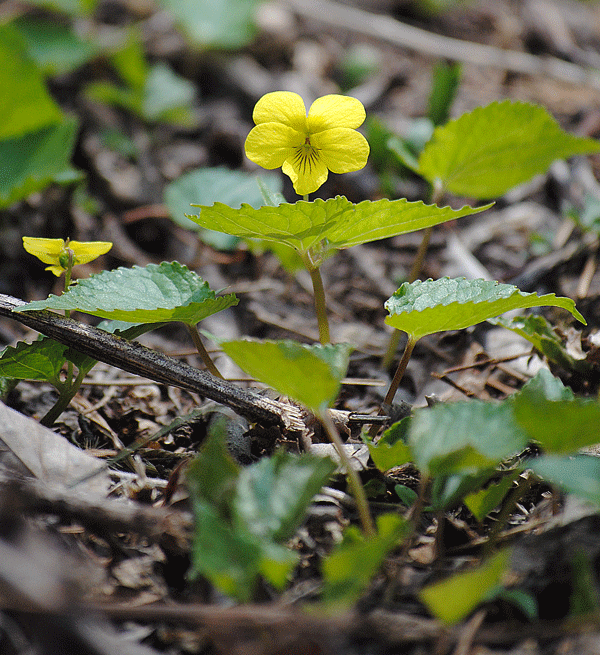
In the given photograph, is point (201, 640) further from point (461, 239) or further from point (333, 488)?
point (461, 239)

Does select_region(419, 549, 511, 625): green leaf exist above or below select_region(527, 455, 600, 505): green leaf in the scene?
below

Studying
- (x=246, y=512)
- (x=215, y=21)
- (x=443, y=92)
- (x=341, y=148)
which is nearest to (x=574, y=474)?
(x=246, y=512)

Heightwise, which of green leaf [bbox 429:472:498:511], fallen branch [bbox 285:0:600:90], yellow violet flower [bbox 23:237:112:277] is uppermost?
fallen branch [bbox 285:0:600:90]

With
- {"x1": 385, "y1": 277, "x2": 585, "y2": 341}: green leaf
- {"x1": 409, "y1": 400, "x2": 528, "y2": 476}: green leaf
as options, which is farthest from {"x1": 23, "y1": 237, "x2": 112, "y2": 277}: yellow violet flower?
{"x1": 409, "y1": 400, "x2": 528, "y2": 476}: green leaf

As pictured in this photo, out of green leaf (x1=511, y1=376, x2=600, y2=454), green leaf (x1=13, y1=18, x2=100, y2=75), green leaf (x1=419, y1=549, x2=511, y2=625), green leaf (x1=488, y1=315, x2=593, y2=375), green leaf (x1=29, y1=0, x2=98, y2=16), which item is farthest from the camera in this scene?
green leaf (x1=29, y1=0, x2=98, y2=16)

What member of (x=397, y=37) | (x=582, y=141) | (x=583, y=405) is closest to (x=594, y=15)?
(x=397, y=37)

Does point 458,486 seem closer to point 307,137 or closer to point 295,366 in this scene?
point 295,366

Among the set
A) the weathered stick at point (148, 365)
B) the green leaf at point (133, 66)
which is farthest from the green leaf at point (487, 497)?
the green leaf at point (133, 66)

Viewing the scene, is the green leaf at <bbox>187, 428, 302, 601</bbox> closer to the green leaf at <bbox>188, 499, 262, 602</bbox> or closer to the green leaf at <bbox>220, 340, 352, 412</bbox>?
the green leaf at <bbox>188, 499, 262, 602</bbox>
